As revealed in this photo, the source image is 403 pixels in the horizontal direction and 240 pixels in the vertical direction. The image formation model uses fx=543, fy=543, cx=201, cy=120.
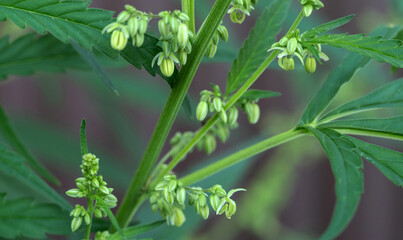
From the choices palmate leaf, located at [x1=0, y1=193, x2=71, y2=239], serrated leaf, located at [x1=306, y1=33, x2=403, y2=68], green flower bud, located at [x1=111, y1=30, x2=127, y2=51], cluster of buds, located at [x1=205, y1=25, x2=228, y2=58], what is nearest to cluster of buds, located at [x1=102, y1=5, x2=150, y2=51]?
green flower bud, located at [x1=111, y1=30, x2=127, y2=51]

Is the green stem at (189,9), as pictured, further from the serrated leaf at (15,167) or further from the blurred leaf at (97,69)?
the serrated leaf at (15,167)

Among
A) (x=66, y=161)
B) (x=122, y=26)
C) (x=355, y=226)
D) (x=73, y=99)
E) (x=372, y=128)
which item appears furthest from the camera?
(x=355, y=226)

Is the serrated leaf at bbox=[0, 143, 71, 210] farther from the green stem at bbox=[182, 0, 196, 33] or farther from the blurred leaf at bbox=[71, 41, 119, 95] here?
the green stem at bbox=[182, 0, 196, 33]

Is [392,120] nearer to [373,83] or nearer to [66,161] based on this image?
[373,83]

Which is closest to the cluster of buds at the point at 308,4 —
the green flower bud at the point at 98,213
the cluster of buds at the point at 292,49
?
the cluster of buds at the point at 292,49

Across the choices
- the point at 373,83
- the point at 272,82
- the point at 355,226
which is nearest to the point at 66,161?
the point at 373,83

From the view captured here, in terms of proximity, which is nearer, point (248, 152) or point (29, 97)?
point (248, 152)

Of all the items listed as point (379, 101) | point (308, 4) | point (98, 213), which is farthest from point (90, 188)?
point (379, 101)
